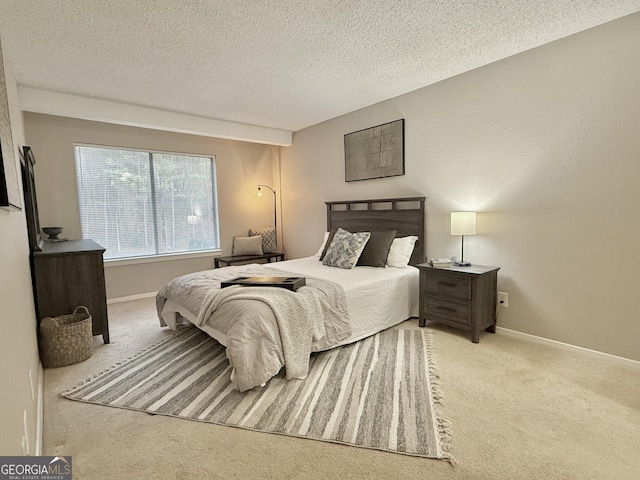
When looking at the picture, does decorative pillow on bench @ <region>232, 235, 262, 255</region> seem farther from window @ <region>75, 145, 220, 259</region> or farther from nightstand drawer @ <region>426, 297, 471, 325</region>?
nightstand drawer @ <region>426, 297, 471, 325</region>

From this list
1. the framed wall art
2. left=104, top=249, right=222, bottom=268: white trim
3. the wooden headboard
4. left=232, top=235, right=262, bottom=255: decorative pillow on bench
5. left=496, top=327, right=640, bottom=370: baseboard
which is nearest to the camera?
left=496, top=327, right=640, bottom=370: baseboard

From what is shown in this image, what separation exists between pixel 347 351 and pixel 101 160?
401 cm

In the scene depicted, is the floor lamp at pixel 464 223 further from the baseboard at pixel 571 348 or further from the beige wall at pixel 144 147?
the beige wall at pixel 144 147

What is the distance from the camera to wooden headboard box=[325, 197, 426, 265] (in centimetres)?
370

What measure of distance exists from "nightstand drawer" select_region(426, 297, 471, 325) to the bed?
0.96 ft

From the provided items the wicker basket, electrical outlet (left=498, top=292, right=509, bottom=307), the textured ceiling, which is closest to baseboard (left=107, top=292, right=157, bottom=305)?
the wicker basket

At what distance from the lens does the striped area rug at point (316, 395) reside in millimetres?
1770

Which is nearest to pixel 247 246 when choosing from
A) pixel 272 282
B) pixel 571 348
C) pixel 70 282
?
pixel 70 282

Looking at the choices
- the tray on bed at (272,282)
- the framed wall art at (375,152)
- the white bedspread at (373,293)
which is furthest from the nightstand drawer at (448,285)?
the framed wall art at (375,152)

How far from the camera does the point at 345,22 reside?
7.52 ft

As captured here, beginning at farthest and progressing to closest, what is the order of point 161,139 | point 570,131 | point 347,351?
point 161,139 < point 347,351 < point 570,131

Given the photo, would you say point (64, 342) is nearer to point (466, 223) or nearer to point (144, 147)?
point (144, 147)

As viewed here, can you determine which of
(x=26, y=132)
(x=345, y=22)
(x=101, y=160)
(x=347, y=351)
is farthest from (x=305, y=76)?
(x=26, y=132)

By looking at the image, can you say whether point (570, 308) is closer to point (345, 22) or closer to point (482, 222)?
point (482, 222)
